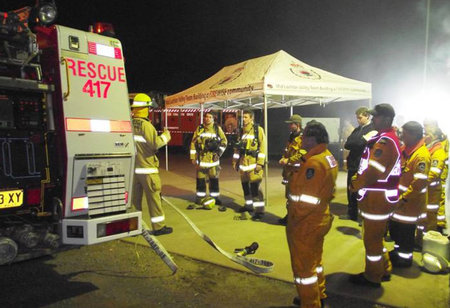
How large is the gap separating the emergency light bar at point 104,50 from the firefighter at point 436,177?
4868mm

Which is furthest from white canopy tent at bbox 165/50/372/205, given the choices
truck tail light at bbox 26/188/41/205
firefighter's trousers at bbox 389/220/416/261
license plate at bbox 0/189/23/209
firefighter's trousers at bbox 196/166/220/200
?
license plate at bbox 0/189/23/209

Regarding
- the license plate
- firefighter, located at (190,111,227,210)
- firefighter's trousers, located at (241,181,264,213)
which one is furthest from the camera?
firefighter, located at (190,111,227,210)

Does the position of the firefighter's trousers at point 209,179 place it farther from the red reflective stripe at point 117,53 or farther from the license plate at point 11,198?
the license plate at point 11,198

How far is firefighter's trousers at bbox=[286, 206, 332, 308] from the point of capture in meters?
3.10

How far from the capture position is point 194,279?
14.1ft

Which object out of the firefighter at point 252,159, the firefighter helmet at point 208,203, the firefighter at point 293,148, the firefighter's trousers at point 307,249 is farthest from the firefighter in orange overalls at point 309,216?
the firefighter helmet at point 208,203

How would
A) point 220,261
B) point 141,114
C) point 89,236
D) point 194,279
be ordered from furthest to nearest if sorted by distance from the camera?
point 141,114 → point 220,261 → point 194,279 → point 89,236

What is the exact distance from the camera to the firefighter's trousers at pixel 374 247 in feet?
12.4

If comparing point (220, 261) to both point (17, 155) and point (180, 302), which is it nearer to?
point (180, 302)

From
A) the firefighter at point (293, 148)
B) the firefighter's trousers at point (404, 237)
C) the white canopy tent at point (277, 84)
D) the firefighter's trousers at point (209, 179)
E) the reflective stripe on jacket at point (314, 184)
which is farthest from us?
the firefighter's trousers at point (209, 179)

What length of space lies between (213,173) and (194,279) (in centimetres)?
392

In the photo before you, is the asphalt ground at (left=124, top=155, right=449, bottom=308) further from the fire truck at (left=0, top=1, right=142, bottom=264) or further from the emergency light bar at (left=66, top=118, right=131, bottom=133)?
the emergency light bar at (left=66, top=118, right=131, bottom=133)

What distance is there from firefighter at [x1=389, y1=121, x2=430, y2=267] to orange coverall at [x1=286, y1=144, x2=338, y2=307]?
1821 millimetres

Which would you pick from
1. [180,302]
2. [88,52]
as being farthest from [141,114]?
[180,302]
